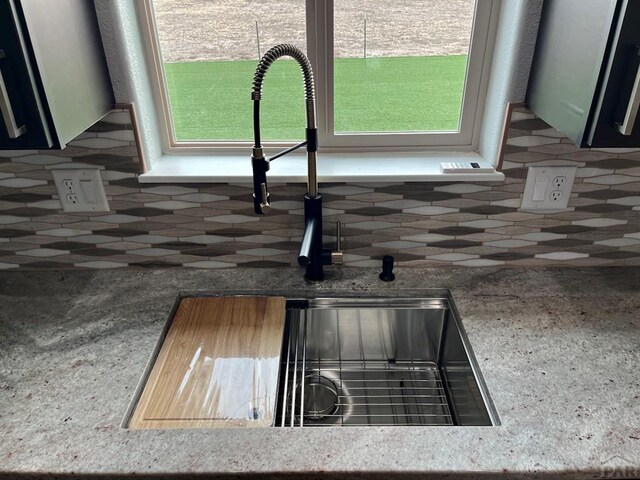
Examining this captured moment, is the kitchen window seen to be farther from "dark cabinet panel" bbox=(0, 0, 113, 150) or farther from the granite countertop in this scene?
the granite countertop

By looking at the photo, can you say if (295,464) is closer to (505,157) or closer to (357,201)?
(357,201)

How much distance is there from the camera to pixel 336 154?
4.40 ft

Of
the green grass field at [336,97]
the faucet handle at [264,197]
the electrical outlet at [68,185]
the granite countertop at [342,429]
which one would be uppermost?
the green grass field at [336,97]

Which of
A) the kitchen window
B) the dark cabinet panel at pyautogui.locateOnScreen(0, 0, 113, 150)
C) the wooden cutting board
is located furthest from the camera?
the kitchen window

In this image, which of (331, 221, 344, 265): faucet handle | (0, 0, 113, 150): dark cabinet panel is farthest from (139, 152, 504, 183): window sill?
(0, 0, 113, 150): dark cabinet panel

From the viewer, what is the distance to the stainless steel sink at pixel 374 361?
1.19 m

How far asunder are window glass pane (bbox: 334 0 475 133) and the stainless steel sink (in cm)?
49

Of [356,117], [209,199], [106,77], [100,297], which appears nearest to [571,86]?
[356,117]

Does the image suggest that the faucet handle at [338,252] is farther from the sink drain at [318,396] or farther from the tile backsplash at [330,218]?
the sink drain at [318,396]

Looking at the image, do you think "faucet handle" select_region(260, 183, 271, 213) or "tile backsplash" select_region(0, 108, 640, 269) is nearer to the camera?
"faucet handle" select_region(260, 183, 271, 213)

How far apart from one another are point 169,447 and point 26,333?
527 millimetres

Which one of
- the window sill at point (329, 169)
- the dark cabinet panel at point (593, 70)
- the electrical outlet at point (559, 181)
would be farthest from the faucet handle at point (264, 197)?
the electrical outlet at point (559, 181)

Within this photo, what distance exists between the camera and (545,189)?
4.06 ft

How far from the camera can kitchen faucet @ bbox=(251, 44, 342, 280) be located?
0.98 metres
